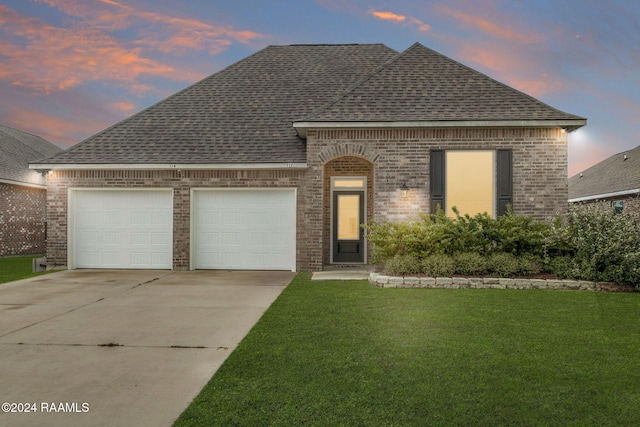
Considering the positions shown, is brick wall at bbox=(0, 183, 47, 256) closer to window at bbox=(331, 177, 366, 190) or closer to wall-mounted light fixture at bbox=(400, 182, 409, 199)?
window at bbox=(331, 177, 366, 190)

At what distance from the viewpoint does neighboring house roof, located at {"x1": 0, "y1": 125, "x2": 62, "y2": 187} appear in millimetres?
19547

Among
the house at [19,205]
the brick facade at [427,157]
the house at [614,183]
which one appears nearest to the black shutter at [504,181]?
the brick facade at [427,157]

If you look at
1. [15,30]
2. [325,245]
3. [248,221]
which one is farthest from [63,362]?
[15,30]

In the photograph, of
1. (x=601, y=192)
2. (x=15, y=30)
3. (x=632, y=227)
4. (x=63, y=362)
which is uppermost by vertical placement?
(x=15, y=30)

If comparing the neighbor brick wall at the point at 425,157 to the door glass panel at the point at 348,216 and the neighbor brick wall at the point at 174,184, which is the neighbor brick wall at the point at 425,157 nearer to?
the neighbor brick wall at the point at 174,184

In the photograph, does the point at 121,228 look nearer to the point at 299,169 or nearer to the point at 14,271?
the point at 14,271

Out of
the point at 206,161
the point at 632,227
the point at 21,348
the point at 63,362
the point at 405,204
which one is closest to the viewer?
the point at 63,362

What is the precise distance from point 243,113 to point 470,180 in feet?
24.9

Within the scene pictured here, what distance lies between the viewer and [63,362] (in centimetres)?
472

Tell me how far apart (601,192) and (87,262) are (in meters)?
23.0

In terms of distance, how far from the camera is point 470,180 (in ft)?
38.7

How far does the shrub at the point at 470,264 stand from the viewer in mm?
9773

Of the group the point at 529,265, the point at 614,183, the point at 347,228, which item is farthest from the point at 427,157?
the point at 614,183

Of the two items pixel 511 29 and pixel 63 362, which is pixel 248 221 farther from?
pixel 511 29
